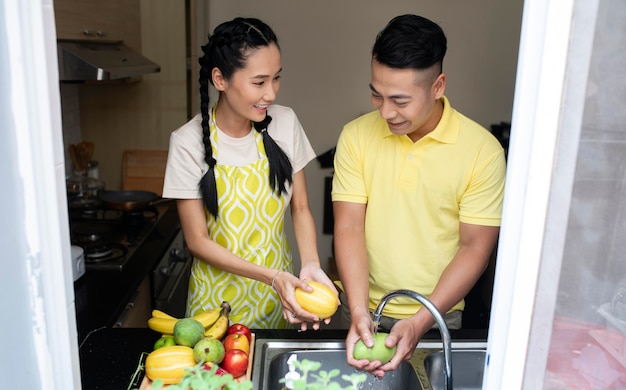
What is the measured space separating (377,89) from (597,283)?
2.77 feet

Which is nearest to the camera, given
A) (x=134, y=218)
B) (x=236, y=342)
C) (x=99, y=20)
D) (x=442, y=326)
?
(x=442, y=326)

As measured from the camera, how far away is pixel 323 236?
4.00 metres

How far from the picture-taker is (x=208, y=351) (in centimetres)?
132

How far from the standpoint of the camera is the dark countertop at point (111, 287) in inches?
79.5

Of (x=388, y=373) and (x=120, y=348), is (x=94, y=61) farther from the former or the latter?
(x=388, y=373)

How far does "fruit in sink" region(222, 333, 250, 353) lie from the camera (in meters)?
1.42

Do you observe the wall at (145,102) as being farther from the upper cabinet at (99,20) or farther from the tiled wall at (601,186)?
the tiled wall at (601,186)

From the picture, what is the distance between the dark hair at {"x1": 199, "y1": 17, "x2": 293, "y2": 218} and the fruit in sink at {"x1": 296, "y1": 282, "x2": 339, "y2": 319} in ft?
1.40

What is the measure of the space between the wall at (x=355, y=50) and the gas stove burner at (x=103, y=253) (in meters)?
1.55

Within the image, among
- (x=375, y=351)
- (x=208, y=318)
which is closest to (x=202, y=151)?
(x=208, y=318)

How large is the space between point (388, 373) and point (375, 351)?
0.20 meters

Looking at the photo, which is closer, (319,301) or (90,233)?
(319,301)

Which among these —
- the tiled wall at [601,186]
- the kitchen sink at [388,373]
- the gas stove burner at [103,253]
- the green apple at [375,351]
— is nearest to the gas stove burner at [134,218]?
the gas stove burner at [103,253]

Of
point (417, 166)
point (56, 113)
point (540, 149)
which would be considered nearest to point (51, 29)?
point (56, 113)
